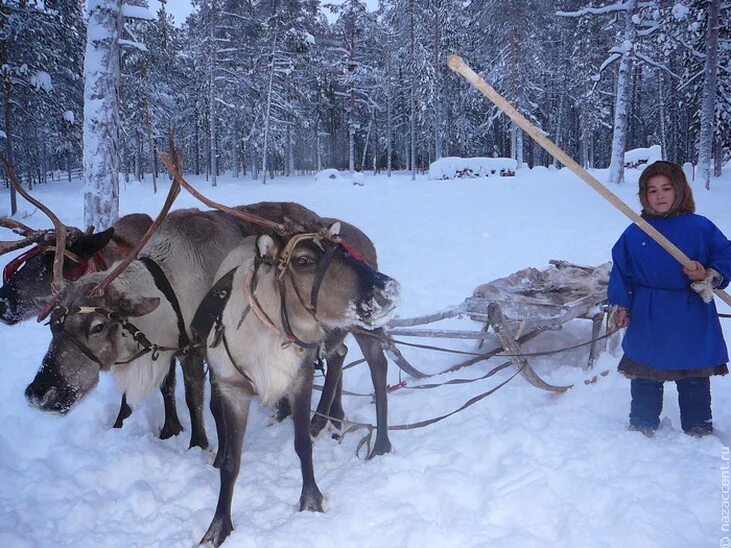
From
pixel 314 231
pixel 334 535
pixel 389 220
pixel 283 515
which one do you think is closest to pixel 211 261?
pixel 314 231

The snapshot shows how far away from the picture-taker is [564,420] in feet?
12.6

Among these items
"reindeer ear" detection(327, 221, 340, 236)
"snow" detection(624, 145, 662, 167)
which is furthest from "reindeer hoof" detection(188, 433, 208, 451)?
"snow" detection(624, 145, 662, 167)

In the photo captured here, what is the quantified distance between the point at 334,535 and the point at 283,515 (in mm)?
413

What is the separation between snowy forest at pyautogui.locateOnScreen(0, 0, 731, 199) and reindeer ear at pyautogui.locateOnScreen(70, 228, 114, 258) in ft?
53.7

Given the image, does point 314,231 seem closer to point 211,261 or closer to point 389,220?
point 211,261

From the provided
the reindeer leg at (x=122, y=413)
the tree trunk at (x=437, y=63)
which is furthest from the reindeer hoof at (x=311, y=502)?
the tree trunk at (x=437, y=63)

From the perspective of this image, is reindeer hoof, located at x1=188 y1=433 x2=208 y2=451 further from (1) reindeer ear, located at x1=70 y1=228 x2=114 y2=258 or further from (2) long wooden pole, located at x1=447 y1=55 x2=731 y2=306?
(2) long wooden pole, located at x1=447 y1=55 x2=731 y2=306

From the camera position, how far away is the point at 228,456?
118 inches

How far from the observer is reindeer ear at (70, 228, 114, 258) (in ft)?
12.3

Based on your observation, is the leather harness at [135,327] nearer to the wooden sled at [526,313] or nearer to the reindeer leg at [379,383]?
the reindeer leg at [379,383]

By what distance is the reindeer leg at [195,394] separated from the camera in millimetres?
3883

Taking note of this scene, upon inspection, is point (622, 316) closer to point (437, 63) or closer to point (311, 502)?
point (311, 502)

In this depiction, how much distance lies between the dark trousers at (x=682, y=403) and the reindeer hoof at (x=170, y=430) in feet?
11.9

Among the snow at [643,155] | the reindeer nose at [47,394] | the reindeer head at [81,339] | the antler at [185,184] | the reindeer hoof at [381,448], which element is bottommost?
the reindeer hoof at [381,448]
